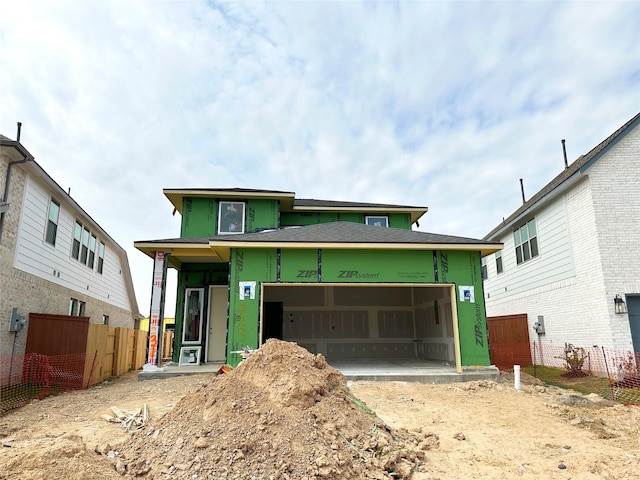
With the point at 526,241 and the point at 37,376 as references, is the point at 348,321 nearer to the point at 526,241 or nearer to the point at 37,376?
the point at 526,241

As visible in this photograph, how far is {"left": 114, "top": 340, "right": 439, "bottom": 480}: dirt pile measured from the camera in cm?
419

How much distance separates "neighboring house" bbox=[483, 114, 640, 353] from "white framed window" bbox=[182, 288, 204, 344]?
1223cm

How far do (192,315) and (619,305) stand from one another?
13080 mm

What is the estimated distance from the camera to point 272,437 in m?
4.57

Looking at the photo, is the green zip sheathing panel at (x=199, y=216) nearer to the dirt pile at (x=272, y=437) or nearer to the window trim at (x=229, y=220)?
the window trim at (x=229, y=220)

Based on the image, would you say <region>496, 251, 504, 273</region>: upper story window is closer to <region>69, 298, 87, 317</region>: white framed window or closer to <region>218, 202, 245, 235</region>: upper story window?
<region>218, 202, 245, 235</region>: upper story window

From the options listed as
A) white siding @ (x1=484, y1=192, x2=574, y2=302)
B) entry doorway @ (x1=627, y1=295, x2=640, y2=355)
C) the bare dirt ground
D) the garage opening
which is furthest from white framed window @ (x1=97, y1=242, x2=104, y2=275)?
entry doorway @ (x1=627, y1=295, x2=640, y2=355)

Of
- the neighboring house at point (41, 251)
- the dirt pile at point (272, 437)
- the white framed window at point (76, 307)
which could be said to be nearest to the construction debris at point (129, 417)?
the dirt pile at point (272, 437)

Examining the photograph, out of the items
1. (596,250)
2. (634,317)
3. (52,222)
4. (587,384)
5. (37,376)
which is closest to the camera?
(37,376)

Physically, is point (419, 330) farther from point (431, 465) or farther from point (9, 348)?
point (9, 348)

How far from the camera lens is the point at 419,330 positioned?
16.3m

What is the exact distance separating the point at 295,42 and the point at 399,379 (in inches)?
378

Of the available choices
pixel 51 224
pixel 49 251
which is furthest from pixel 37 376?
pixel 51 224

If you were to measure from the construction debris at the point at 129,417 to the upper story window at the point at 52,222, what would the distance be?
8.18 m
